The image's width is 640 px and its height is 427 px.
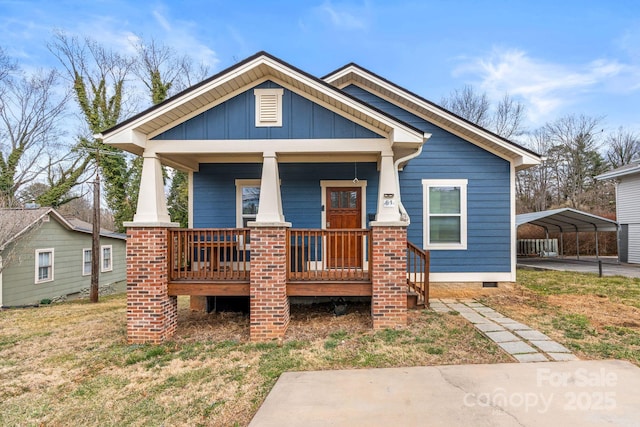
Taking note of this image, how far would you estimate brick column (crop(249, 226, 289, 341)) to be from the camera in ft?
17.3

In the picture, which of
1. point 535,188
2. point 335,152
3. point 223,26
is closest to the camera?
point 335,152

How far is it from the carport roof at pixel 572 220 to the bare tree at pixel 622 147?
18.9 meters

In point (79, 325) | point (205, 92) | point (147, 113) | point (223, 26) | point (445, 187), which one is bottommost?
point (79, 325)

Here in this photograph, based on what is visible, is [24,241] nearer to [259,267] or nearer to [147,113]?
[147,113]

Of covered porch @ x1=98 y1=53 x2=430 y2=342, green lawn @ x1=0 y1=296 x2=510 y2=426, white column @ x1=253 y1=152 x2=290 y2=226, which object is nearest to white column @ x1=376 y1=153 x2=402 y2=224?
covered porch @ x1=98 y1=53 x2=430 y2=342

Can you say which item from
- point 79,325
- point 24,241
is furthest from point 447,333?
point 24,241

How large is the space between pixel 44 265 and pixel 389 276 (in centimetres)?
1420

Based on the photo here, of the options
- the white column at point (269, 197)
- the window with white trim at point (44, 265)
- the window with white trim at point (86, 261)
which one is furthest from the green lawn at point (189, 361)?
the window with white trim at point (86, 261)

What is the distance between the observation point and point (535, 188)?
28844mm

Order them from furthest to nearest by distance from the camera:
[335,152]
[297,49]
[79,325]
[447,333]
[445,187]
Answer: [297,49] < [445,187] < [79,325] < [335,152] < [447,333]

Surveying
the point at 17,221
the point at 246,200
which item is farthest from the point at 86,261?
the point at 246,200

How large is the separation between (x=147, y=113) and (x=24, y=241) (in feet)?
35.0

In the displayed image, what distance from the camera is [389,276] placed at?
533 cm

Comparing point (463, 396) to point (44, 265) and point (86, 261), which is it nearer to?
point (44, 265)
